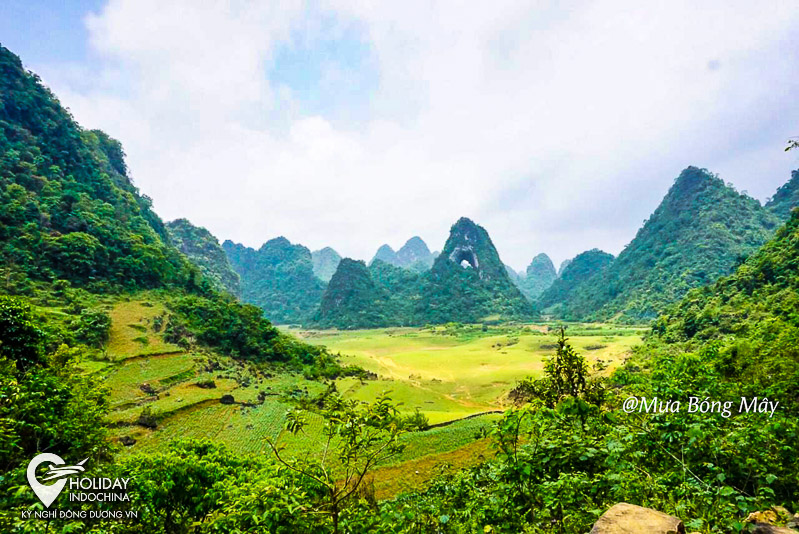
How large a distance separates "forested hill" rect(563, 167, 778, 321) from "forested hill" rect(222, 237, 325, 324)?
8656 centimetres

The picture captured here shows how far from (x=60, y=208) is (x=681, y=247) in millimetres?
104904

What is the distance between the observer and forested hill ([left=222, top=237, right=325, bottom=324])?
409ft

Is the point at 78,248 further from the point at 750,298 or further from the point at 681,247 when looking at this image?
the point at 681,247

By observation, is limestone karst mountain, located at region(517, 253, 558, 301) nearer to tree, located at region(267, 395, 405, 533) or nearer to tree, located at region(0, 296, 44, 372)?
tree, located at region(0, 296, 44, 372)

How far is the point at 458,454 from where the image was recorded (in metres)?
17.9

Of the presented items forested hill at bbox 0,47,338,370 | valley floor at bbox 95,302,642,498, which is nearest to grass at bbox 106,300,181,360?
valley floor at bbox 95,302,642,498

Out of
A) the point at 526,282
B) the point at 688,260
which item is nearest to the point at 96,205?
the point at 688,260

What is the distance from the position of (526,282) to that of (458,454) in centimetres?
17593

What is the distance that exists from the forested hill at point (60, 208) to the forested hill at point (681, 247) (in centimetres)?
8246

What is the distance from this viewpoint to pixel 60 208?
38938 mm

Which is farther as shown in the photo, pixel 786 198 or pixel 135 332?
pixel 786 198

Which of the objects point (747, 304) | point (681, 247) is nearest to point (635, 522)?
point (747, 304)

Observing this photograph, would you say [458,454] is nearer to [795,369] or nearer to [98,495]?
[795,369]

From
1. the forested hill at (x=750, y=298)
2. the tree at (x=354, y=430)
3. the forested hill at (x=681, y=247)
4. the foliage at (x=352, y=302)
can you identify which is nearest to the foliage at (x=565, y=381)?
the tree at (x=354, y=430)
